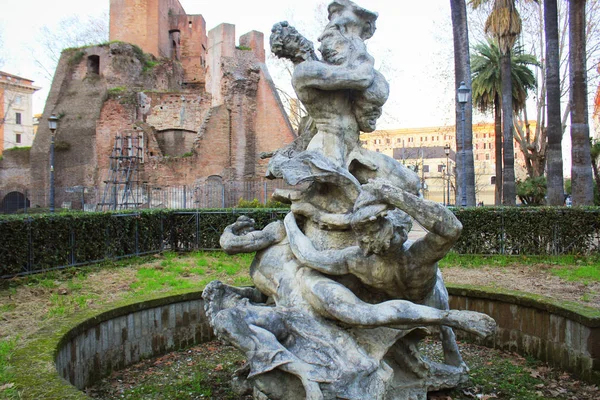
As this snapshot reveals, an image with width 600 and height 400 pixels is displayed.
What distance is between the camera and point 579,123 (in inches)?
559

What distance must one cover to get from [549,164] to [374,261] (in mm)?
14162

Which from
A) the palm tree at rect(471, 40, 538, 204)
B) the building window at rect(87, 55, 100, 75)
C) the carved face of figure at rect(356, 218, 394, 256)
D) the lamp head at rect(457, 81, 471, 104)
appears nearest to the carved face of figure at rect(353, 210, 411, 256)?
the carved face of figure at rect(356, 218, 394, 256)

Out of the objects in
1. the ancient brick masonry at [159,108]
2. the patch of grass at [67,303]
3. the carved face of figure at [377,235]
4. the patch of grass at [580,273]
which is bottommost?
the patch of grass at [67,303]

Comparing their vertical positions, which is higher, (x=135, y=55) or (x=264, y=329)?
(x=135, y=55)

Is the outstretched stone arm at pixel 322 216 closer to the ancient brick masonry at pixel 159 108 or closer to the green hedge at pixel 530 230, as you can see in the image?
the green hedge at pixel 530 230

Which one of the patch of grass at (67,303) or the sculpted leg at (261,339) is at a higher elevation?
the sculpted leg at (261,339)

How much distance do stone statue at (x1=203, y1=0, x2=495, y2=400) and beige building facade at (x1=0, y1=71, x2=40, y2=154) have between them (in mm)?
65690

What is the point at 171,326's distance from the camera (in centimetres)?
586

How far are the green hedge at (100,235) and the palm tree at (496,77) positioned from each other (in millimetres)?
18378

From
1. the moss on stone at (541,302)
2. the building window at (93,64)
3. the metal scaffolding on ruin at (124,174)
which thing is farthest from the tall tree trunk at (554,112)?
the building window at (93,64)

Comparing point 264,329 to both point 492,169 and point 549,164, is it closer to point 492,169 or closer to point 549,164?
point 549,164

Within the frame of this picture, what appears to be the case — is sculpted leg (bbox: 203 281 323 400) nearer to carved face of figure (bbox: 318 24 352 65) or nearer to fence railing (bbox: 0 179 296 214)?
carved face of figure (bbox: 318 24 352 65)

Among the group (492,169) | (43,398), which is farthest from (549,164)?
(492,169)

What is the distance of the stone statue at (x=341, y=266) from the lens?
3426mm
